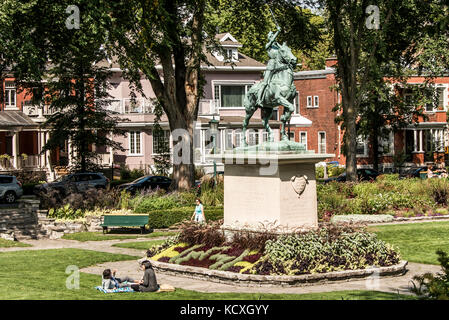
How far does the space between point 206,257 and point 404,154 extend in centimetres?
A: 4538

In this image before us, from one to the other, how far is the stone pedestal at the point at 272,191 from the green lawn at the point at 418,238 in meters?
3.81

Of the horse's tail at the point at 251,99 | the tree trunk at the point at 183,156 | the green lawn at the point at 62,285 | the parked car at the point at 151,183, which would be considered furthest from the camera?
the parked car at the point at 151,183

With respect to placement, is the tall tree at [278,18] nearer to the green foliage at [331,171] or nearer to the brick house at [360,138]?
the green foliage at [331,171]

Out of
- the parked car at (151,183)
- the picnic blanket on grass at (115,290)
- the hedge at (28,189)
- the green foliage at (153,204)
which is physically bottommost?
the picnic blanket on grass at (115,290)

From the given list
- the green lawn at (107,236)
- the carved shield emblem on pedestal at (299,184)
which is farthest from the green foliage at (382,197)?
the carved shield emblem on pedestal at (299,184)

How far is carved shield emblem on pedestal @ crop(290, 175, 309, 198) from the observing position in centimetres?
1836

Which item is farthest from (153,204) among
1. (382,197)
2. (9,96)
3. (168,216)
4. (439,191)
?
(9,96)

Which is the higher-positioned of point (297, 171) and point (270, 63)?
point (270, 63)

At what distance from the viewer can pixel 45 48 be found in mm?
32344

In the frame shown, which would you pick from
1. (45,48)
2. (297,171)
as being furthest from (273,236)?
(45,48)

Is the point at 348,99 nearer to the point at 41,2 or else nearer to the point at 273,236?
the point at 41,2

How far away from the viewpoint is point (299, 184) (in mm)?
18438

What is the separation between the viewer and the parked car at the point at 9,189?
131ft

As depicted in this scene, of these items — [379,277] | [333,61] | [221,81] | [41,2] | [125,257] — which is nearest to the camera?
[379,277]
